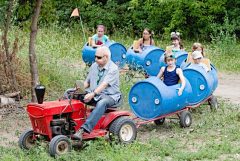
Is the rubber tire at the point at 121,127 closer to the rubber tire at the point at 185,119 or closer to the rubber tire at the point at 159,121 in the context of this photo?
the rubber tire at the point at 185,119

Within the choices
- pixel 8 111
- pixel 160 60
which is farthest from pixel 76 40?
pixel 8 111

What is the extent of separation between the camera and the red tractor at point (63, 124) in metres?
5.75

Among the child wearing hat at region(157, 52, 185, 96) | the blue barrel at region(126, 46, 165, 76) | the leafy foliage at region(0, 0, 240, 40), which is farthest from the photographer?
the leafy foliage at region(0, 0, 240, 40)

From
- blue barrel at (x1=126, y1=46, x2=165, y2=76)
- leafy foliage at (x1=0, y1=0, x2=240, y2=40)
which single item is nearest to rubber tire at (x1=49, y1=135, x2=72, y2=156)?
blue barrel at (x1=126, y1=46, x2=165, y2=76)

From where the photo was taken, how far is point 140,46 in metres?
11.1

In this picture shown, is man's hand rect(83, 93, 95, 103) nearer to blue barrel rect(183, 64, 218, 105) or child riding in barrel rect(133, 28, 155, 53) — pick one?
blue barrel rect(183, 64, 218, 105)

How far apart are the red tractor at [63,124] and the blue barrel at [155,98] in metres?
0.77

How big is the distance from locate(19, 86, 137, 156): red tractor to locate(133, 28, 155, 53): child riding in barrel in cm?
468

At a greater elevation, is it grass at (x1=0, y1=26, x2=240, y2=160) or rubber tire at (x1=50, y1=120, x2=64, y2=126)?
rubber tire at (x1=50, y1=120, x2=64, y2=126)

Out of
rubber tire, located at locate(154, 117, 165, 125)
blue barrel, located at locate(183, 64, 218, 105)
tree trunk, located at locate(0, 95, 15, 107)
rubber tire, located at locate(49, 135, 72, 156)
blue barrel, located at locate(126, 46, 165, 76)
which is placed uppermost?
blue barrel, located at locate(126, 46, 165, 76)

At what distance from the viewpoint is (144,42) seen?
1106 cm

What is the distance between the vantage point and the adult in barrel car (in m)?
5.95

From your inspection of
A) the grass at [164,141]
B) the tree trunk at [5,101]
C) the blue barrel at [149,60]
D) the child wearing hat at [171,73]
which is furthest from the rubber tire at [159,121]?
the blue barrel at [149,60]

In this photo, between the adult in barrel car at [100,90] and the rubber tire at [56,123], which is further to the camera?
the adult in barrel car at [100,90]
